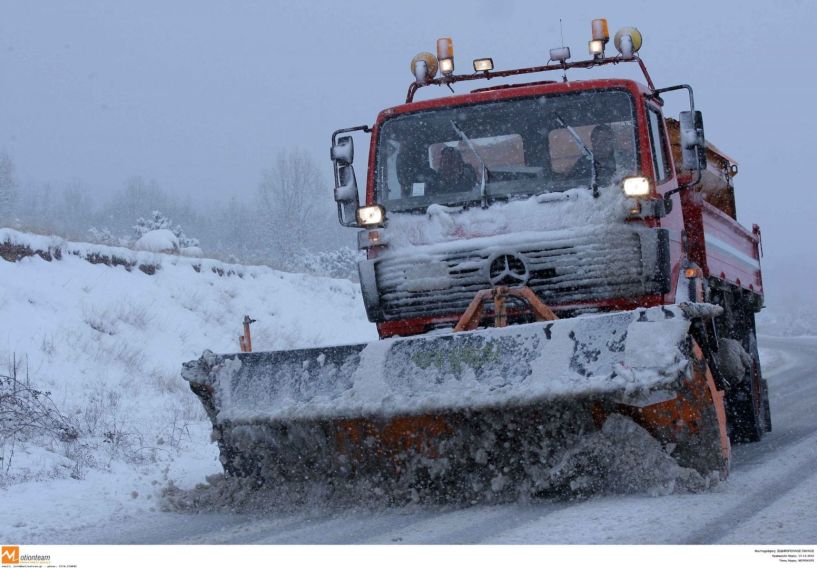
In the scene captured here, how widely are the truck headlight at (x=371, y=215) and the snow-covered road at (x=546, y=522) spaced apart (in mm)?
1827

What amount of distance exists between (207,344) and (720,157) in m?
8.78

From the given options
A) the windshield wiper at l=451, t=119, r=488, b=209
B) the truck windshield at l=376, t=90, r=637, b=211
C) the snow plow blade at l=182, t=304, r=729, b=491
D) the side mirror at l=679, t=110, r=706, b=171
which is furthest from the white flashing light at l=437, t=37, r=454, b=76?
the snow plow blade at l=182, t=304, r=729, b=491

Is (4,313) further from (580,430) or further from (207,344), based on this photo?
(580,430)

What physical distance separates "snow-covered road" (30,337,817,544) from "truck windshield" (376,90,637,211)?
193cm

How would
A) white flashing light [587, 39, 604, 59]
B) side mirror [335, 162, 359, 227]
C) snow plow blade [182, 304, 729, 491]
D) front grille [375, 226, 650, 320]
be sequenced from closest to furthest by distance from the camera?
snow plow blade [182, 304, 729, 491], front grille [375, 226, 650, 320], side mirror [335, 162, 359, 227], white flashing light [587, 39, 604, 59]

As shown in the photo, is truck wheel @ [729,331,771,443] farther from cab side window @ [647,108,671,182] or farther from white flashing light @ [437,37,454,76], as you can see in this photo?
white flashing light @ [437,37,454,76]

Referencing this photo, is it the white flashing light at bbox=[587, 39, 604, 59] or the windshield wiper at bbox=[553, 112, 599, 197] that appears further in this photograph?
the white flashing light at bbox=[587, 39, 604, 59]

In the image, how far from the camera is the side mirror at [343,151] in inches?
266

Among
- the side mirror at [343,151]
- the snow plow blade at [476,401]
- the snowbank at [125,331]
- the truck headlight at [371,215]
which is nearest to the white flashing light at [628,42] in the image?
the side mirror at [343,151]

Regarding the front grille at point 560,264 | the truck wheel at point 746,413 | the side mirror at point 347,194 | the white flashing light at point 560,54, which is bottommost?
the truck wheel at point 746,413

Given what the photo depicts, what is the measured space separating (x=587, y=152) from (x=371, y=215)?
130 cm

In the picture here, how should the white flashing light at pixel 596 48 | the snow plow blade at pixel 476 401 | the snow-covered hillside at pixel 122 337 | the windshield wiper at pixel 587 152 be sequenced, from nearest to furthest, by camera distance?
the snow plow blade at pixel 476 401 < the windshield wiper at pixel 587 152 < the snow-covered hillside at pixel 122 337 < the white flashing light at pixel 596 48

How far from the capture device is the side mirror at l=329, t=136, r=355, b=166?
6750mm

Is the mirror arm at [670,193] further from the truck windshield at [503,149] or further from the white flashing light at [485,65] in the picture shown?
the white flashing light at [485,65]
